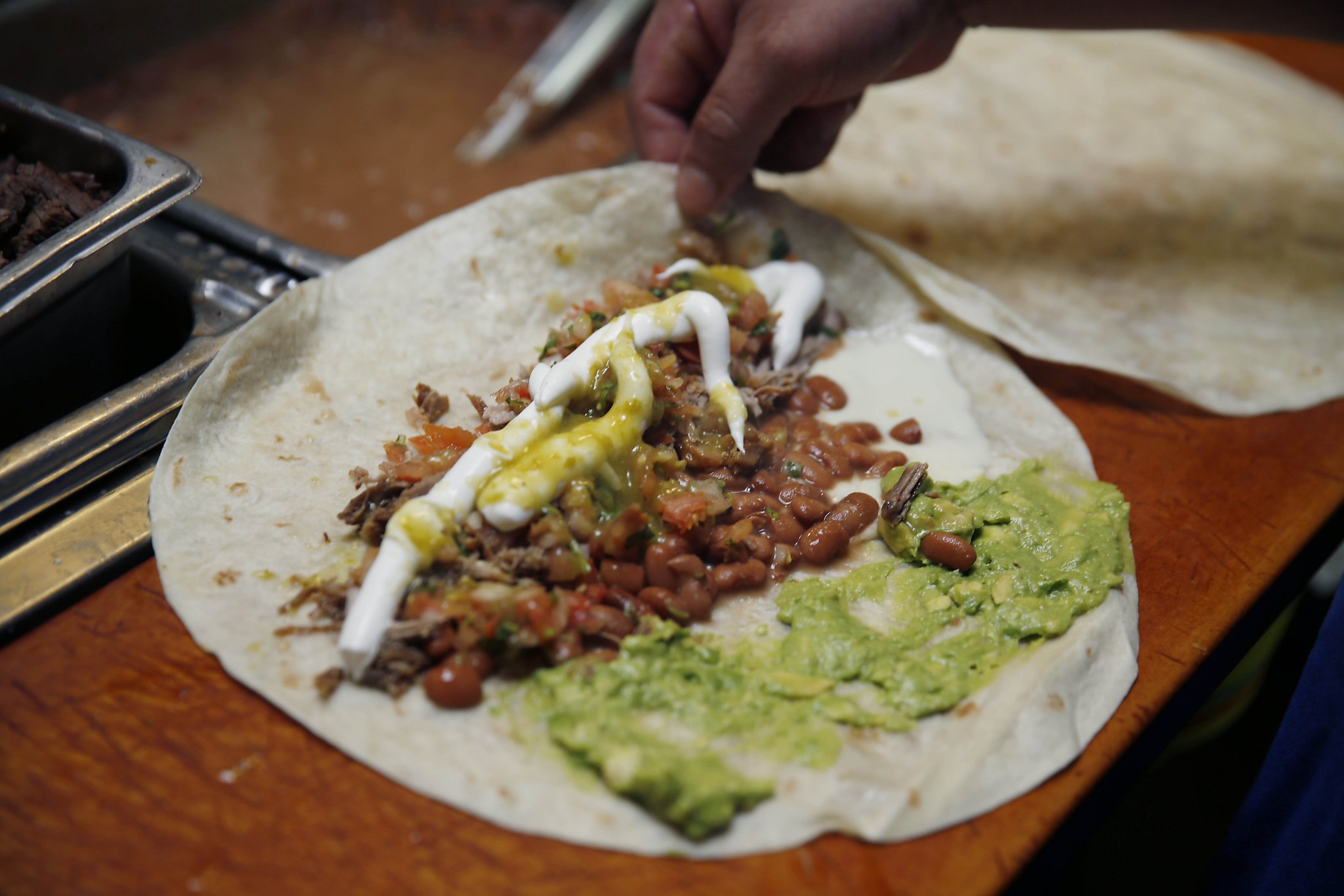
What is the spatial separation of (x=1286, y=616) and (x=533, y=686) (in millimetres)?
3020

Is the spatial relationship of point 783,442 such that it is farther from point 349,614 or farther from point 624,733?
point 349,614

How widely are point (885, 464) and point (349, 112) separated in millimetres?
3137

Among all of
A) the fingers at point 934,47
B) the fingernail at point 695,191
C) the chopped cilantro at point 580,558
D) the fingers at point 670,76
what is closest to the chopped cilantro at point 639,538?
the chopped cilantro at point 580,558

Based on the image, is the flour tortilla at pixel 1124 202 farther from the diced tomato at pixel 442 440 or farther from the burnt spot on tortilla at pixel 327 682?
the burnt spot on tortilla at pixel 327 682

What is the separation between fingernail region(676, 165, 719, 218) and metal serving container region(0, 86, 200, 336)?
1461 millimetres

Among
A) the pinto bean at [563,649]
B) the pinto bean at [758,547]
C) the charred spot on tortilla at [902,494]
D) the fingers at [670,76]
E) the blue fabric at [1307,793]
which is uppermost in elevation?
the fingers at [670,76]

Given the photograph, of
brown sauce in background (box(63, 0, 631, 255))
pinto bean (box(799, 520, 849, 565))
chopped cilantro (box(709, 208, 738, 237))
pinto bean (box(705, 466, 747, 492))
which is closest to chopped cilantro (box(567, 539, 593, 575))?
pinto bean (box(705, 466, 747, 492))

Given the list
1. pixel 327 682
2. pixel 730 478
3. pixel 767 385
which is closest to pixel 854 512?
pixel 730 478

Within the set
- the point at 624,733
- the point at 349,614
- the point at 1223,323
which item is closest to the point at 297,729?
the point at 349,614

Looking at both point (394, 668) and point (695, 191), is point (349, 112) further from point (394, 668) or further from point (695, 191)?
point (394, 668)

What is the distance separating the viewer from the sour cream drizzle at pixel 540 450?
6.65 feet

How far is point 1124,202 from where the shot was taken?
386cm

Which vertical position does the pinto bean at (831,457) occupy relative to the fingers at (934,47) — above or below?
below

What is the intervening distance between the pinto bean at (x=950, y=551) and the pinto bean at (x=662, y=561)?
64 cm
